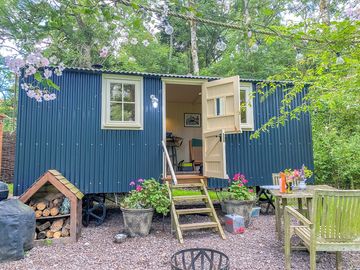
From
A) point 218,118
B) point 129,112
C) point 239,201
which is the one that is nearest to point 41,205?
point 129,112

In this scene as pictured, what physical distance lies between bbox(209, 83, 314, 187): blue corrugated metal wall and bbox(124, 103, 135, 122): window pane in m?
2.08

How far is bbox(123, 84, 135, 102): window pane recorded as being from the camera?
17.5 ft

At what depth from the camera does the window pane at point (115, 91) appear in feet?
17.3

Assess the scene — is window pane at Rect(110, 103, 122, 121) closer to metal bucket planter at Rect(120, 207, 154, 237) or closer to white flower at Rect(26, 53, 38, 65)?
metal bucket planter at Rect(120, 207, 154, 237)

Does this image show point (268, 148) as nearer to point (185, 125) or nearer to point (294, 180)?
point (294, 180)

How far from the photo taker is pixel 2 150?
31.7 feet

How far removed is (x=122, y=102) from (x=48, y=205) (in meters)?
2.28

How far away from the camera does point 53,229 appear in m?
4.17

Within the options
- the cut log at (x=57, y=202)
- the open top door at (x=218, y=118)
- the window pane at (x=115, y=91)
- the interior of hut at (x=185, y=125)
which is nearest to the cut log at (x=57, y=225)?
the cut log at (x=57, y=202)

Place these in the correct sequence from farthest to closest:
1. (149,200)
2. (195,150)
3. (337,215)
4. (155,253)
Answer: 1. (195,150)
2. (149,200)
3. (155,253)
4. (337,215)

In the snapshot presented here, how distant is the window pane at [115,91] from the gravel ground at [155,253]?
2.51m

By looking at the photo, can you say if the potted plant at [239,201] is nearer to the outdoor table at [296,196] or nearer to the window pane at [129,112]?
the outdoor table at [296,196]

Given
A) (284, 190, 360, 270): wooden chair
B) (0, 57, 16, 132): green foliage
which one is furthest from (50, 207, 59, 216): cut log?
(0, 57, 16, 132): green foliage

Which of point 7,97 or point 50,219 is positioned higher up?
point 7,97
